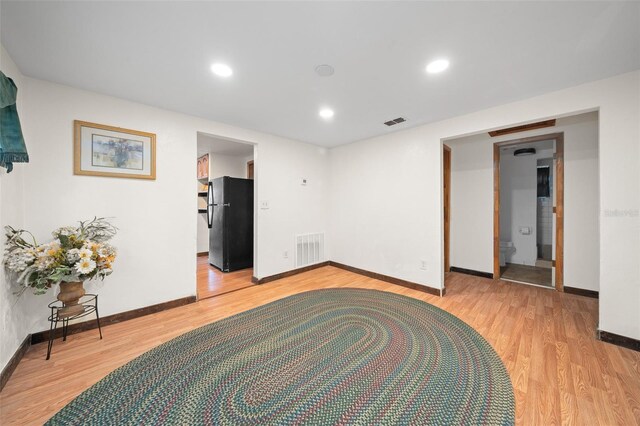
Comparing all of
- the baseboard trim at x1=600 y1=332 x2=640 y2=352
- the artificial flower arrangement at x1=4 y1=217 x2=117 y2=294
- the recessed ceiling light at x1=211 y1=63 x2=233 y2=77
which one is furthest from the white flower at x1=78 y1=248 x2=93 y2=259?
the baseboard trim at x1=600 y1=332 x2=640 y2=352

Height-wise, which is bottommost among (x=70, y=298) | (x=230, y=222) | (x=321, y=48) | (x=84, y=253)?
(x=70, y=298)

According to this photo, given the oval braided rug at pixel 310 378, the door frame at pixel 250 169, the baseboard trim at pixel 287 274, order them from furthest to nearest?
the door frame at pixel 250 169 → the baseboard trim at pixel 287 274 → the oval braided rug at pixel 310 378

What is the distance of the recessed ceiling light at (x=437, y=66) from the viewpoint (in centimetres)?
189

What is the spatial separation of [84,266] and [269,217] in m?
2.25

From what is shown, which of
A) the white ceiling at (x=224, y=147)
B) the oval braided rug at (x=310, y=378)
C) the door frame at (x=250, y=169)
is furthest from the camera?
the door frame at (x=250, y=169)

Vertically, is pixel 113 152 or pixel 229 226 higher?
pixel 113 152

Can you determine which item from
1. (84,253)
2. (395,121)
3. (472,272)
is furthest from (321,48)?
(472,272)

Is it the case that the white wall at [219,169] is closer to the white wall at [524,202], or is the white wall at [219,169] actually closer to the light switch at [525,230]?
the white wall at [524,202]

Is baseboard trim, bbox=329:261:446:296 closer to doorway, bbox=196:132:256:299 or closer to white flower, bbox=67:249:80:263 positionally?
doorway, bbox=196:132:256:299

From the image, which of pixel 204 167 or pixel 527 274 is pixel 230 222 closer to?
pixel 204 167

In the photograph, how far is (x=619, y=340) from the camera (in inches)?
81.1

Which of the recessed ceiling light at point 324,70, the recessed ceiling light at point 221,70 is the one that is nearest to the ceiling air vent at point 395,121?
the recessed ceiling light at point 324,70

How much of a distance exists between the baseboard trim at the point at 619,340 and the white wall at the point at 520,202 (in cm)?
319

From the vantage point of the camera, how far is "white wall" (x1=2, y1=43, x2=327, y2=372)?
2123 millimetres
